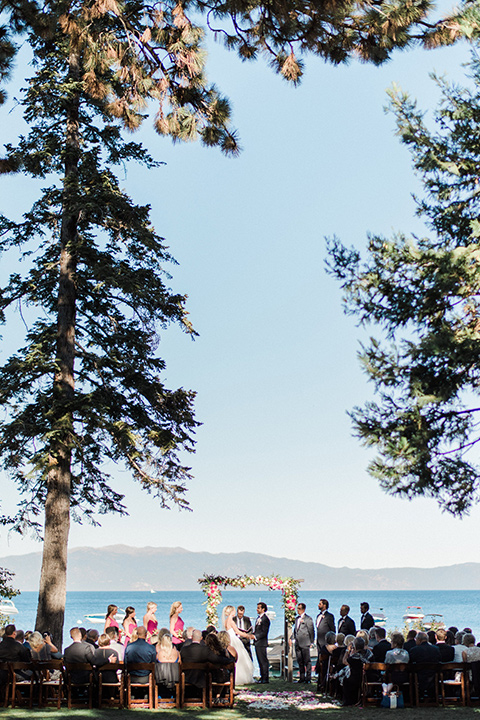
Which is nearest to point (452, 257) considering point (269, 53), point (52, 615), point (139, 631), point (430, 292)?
point (430, 292)

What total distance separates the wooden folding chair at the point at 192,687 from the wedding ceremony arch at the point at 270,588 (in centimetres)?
494

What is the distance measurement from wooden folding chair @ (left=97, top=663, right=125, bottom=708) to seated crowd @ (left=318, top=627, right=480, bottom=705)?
11.5 feet

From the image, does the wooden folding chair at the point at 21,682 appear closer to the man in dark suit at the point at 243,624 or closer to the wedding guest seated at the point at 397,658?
the man in dark suit at the point at 243,624

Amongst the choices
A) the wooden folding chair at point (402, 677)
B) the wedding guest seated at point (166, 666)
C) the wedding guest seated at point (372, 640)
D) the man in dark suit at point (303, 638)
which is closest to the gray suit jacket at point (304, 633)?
the man in dark suit at point (303, 638)

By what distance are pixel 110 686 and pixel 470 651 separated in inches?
220

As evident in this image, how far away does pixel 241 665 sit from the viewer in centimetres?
1538

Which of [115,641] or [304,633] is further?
[304,633]

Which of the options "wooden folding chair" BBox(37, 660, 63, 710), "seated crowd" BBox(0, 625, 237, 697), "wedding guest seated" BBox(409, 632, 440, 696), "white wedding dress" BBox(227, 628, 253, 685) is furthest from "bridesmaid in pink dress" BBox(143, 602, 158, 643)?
"wedding guest seated" BBox(409, 632, 440, 696)

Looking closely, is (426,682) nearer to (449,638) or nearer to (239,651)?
(449,638)

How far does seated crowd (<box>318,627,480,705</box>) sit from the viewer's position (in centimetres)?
1178

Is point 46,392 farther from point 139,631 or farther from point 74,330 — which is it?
point 139,631

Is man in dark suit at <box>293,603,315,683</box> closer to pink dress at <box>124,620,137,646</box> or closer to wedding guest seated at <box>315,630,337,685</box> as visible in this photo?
wedding guest seated at <box>315,630,337,685</box>

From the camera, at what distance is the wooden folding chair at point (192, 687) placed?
11.8m

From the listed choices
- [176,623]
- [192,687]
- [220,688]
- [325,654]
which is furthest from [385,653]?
[176,623]
